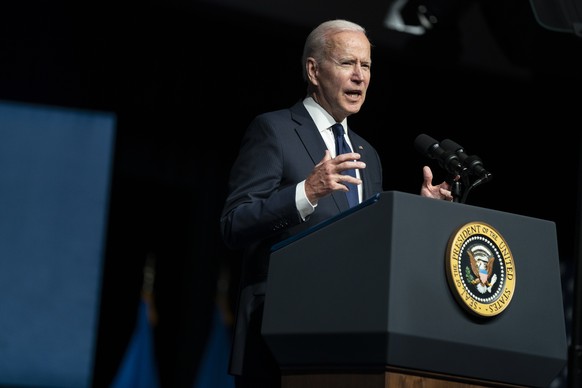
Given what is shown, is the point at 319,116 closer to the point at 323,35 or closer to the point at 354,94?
the point at 354,94

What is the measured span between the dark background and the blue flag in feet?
0.37

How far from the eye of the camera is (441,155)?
208 centimetres

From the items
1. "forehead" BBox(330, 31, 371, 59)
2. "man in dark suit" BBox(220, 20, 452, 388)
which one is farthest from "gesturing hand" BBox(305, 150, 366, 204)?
"forehead" BBox(330, 31, 371, 59)

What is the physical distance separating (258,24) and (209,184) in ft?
3.86

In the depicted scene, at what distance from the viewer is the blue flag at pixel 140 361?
5633mm

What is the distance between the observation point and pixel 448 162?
2055 millimetres

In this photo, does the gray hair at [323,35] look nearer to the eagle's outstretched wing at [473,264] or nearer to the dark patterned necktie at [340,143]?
the dark patterned necktie at [340,143]

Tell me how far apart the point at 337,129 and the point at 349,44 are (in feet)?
0.69

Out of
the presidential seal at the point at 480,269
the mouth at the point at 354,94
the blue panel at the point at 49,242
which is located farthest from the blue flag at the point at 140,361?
the presidential seal at the point at 480,269

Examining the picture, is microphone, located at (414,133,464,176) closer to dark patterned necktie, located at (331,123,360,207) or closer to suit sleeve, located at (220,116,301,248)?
dark patterned necktie, located at (331,123,360,207)

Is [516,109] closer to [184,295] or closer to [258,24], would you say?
[258,24]

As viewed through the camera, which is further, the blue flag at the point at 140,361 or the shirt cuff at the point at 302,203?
the blue flag at the point at 140,361

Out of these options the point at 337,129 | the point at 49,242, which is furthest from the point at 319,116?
the point at 49,242

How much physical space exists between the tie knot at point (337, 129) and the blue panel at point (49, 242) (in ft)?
10.4
